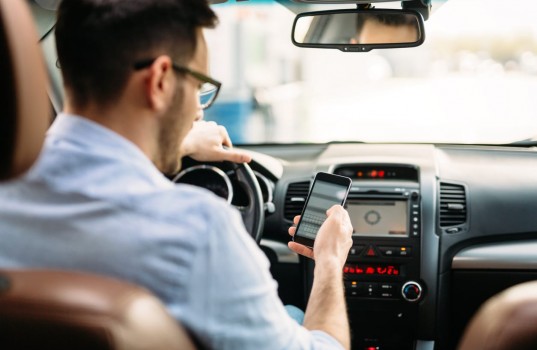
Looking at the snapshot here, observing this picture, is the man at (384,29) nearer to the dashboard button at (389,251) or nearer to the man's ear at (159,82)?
the dashboard button at (389,251)

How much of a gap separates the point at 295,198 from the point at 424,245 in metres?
0.71

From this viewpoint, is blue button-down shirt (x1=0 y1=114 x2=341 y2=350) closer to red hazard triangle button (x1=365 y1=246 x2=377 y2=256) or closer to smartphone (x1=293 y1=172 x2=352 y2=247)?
smartphone (x1=293 y1=172 x2=352 y2=247)

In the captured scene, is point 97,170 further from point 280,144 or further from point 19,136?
point 280,144

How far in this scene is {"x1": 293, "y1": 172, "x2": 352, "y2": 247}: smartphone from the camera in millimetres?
3129

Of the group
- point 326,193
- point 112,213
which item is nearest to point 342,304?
point 112,213

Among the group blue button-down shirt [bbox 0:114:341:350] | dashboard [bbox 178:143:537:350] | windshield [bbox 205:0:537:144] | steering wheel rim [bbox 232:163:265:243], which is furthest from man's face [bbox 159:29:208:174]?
windshield [bbox 205:0:537:144]

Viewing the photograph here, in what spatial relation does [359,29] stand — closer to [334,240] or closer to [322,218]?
[322,218]

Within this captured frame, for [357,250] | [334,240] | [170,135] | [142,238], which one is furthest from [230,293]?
[357,250]

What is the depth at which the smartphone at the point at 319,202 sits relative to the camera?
3.13 m

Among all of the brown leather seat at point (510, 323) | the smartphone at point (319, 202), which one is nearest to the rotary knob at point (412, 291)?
the smartphone at point (319, 202)

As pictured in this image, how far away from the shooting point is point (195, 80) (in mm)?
2266

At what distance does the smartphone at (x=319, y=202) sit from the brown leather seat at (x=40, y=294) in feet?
4.31

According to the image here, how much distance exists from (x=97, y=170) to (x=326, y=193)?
1.64 m

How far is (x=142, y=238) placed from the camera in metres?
1.92
